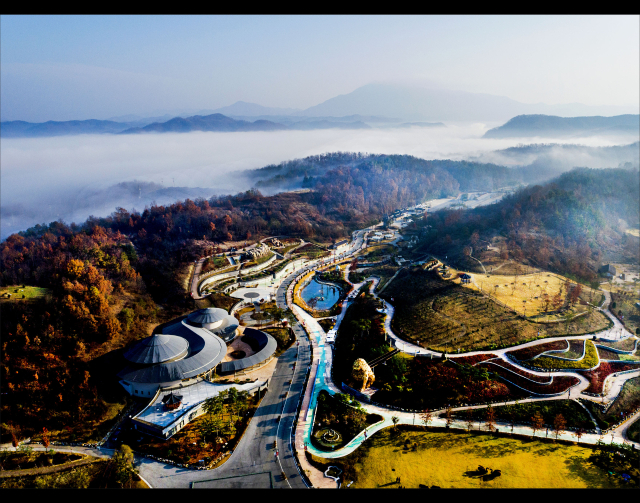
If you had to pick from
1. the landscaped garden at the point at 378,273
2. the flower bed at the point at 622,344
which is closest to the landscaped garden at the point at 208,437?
the landscaped garden at the point at 378,273

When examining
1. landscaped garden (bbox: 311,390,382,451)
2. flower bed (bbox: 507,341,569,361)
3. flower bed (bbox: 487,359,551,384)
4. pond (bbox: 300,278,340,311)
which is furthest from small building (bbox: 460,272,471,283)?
landscaped garden (bbox: 311,390,382,451)

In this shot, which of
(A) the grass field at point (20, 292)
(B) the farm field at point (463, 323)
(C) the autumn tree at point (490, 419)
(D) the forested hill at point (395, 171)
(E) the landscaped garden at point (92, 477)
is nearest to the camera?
(E) the landscaped garden at point (92, 477)

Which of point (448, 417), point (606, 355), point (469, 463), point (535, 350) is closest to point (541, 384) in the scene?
point (535, 350)

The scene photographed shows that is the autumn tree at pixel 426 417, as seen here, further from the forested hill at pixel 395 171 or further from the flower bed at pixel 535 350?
the forested hill at pixel 395 171

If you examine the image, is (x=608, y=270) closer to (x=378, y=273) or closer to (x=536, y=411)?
(x=378, y=273)

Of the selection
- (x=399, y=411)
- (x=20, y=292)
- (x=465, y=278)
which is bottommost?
(x=399, y=411)

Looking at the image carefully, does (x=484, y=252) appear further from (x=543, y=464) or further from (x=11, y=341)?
(x=11, y=341)
